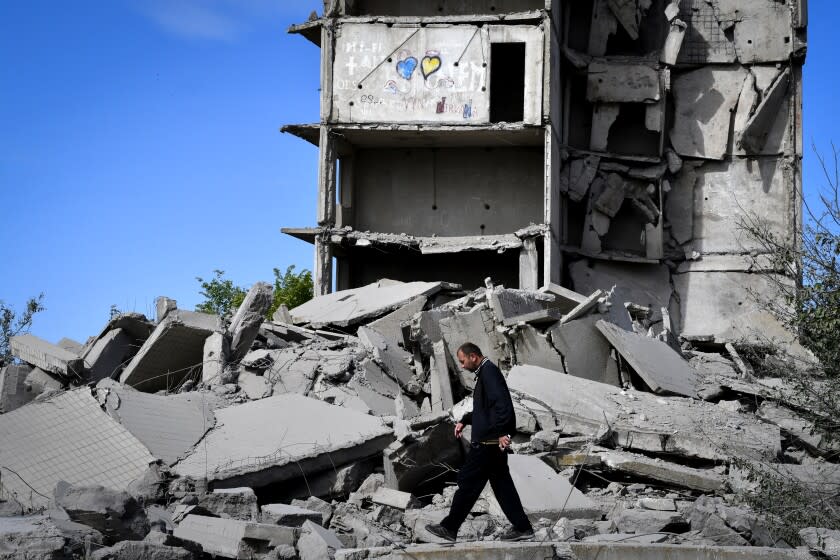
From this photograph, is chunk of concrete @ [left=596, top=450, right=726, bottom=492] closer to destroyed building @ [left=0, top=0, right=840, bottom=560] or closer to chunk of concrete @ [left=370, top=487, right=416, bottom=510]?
destroyed building @ [left=0, top=0, right=840, bottom=560]

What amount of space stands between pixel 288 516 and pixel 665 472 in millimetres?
3617

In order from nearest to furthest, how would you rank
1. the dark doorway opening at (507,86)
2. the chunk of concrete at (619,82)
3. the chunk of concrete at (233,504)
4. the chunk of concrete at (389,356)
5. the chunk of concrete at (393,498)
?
the chunk of concrete at (233,504)
the chunk of concrete at (393,498)
the chunk of concrete at (389,356)
the dark doorway opening at (507,86)
the chunk of concrete at (619,82)

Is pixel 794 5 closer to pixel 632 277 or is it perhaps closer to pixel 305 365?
pixel 632 277

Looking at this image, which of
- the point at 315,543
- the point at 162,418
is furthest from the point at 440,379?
the point at 315,543

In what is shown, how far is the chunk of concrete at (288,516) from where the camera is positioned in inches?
296

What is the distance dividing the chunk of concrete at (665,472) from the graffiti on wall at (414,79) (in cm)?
1198

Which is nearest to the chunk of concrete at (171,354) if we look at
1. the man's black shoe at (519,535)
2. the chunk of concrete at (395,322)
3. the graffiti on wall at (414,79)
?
the chunk of concrete at (395,322)

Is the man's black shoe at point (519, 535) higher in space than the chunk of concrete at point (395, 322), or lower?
lower

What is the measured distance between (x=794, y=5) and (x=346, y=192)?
36.5 feet

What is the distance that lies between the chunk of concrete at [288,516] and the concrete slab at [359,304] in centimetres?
766

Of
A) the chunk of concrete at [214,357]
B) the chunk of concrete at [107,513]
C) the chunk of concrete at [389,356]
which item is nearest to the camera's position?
the chunk of concrete at [107,513]

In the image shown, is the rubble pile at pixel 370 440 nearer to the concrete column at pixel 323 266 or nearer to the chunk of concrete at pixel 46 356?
the chunk of concrete at pixel 46 356

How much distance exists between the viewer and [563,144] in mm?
23375

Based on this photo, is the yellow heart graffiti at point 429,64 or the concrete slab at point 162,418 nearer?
the concrete slab at point 162,418
